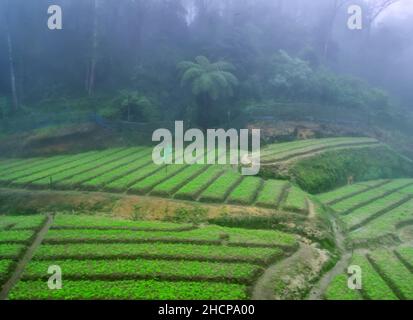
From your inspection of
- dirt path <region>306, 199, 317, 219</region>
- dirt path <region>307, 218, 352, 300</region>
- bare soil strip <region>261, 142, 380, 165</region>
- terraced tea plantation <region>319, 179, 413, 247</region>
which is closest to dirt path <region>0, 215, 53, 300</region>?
dirt path <region>307, 218, 352, 300</region>

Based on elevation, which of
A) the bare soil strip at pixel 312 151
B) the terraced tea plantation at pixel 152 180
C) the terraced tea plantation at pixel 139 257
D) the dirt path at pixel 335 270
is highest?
the bare soil strip at pixel 312 151

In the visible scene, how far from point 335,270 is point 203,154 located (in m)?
18.0

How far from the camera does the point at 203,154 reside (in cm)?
3494

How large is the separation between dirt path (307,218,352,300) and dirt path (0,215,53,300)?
12.8 m

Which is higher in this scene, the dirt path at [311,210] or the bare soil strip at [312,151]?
the bare soil strip at [312,151]

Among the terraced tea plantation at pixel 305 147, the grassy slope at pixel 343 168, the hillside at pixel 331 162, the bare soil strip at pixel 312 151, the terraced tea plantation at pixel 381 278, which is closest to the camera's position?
the terraced tea plantation at pixel 381 278

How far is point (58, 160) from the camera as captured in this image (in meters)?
34.5

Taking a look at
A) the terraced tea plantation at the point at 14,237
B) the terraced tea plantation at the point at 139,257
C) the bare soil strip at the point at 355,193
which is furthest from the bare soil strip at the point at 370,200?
the terraced tea plantation at the point at 14,237

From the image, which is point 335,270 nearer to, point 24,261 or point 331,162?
point 331,162

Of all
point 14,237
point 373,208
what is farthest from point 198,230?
point 373,208

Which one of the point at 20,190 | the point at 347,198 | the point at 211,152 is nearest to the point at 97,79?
the point at 211,152

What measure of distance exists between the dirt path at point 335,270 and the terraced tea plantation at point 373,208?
74 centimetres

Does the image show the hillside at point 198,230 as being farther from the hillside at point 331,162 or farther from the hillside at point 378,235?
the hillside at point 331,162

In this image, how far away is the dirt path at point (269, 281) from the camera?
1623 cm
